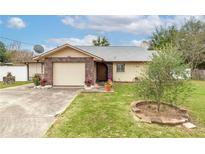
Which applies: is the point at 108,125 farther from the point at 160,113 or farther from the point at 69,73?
the point at 69,73

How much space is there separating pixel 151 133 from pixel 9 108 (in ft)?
20.4

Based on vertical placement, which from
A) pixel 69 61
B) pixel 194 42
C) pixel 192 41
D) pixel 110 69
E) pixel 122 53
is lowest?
pixel 110 69

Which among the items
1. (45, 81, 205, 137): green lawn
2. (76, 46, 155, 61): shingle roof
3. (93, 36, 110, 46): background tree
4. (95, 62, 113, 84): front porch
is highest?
(93, 36, 110, 46): background tree

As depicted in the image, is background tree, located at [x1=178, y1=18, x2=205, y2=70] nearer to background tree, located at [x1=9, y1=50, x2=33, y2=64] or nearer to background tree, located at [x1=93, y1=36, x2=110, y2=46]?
background tree, located at [x1=93, y1=36, x2=110, y2=46]

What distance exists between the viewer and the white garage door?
59.9 feet

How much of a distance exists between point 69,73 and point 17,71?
9863mm

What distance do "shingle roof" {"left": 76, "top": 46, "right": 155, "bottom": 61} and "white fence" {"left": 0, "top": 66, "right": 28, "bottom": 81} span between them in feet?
24.1

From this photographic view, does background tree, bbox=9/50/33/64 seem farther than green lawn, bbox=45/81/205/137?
Yes

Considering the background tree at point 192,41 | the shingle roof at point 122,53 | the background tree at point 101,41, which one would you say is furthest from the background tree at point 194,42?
the background tree at point 101,41

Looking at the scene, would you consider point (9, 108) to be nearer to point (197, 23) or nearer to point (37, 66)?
point (37, 66)

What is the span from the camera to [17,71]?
83.9 ft

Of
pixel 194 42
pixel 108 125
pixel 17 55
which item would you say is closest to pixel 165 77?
pixel 108 125

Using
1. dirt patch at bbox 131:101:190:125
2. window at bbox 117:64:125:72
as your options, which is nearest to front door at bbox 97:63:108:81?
window at bbox 117:64:125:72

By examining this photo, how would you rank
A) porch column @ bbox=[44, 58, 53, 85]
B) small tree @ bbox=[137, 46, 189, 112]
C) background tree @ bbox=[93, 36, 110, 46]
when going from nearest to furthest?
small tree @ bbox=[137, 46, 189, 112] → porch column @ bbox=[44, 58, 53, 85] → background tree @ bbox=[93, 36, 110, 46]
